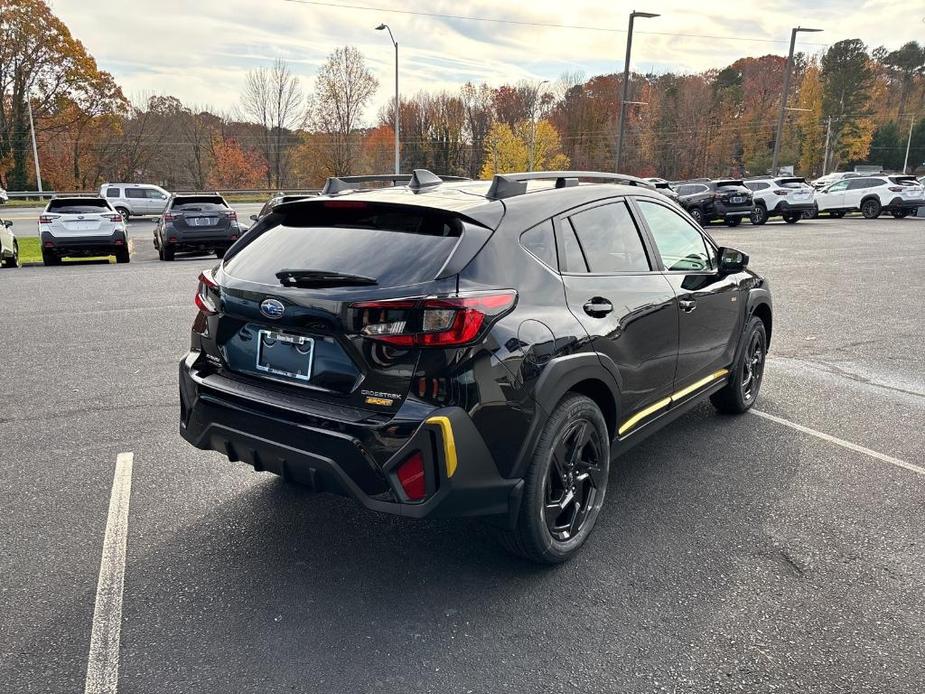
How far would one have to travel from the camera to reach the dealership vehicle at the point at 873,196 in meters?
28.2

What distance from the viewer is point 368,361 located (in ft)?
8.91

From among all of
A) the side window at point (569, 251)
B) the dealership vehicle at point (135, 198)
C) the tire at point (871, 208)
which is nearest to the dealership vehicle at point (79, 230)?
the side window at point (569, 251)

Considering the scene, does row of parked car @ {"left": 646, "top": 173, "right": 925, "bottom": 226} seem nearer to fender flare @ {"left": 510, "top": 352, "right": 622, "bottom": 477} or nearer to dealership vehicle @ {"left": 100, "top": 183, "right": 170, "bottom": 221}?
fender flare @ {"left": 510, "top": 352, "right": 622, "bottom": 477}

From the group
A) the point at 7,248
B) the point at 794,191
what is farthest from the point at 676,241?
the point at 794,191

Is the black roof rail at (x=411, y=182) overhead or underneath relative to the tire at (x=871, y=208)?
overhead

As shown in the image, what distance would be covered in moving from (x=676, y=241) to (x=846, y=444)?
186cm

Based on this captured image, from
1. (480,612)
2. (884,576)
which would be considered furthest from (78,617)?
(884,576)

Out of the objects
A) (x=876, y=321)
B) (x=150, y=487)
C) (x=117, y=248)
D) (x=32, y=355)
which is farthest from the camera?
(x=117, y=248)

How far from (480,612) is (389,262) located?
4.89 feet

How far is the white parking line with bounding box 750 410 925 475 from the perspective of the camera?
4.30 m

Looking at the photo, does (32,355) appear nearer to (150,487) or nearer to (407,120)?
(150,487)

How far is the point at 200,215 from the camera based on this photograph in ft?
54.0

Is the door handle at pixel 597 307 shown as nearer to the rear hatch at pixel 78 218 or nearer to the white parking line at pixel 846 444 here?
the white parking line at pixel 846 444

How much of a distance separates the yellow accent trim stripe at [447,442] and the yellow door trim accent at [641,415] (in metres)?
1.22
